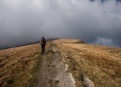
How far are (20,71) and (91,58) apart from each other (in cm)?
1932

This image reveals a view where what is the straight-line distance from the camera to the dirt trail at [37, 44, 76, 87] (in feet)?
123

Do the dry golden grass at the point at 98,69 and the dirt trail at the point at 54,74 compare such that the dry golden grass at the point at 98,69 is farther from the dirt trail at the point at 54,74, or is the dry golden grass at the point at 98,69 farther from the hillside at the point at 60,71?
the dirt trail at the point at 54,74

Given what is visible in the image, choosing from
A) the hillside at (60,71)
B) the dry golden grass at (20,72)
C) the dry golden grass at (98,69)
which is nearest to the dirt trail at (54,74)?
the hillside at (60,71)

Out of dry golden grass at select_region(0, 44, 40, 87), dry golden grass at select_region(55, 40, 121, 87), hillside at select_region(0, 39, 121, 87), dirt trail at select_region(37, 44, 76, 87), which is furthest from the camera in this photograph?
dry golden grass at select_region(55, 40, 121, 87)

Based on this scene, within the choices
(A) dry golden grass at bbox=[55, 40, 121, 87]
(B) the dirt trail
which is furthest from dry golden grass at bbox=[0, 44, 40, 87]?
(A) dry golden grass at bbox=[55, 40, 121, 87]

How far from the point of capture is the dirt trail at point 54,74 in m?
37.5

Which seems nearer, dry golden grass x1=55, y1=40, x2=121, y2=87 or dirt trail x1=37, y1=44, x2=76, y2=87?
dirt trail x1=37, y1=44, x2=76, y2=87

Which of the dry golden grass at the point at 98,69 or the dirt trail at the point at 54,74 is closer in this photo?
the dirt trail at the point at 54,74

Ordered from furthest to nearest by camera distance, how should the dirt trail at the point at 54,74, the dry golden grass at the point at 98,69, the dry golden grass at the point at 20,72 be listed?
the dry golden grass at the point at 98,69
the dry golden grass at the point at 20,72
the dirt trail at the point at 54,74

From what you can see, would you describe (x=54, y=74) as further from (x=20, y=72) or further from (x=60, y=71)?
(x=20, y=72)

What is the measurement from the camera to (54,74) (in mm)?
41875

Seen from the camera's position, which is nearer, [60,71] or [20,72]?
[60,71]

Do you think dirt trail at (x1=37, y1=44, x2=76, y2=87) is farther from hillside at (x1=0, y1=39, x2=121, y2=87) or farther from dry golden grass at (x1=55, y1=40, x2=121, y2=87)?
dry golden grass at (x1=55, y1=40, x2=121, y2=87)

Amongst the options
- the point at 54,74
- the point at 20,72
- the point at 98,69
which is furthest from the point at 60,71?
the point at 98,69
